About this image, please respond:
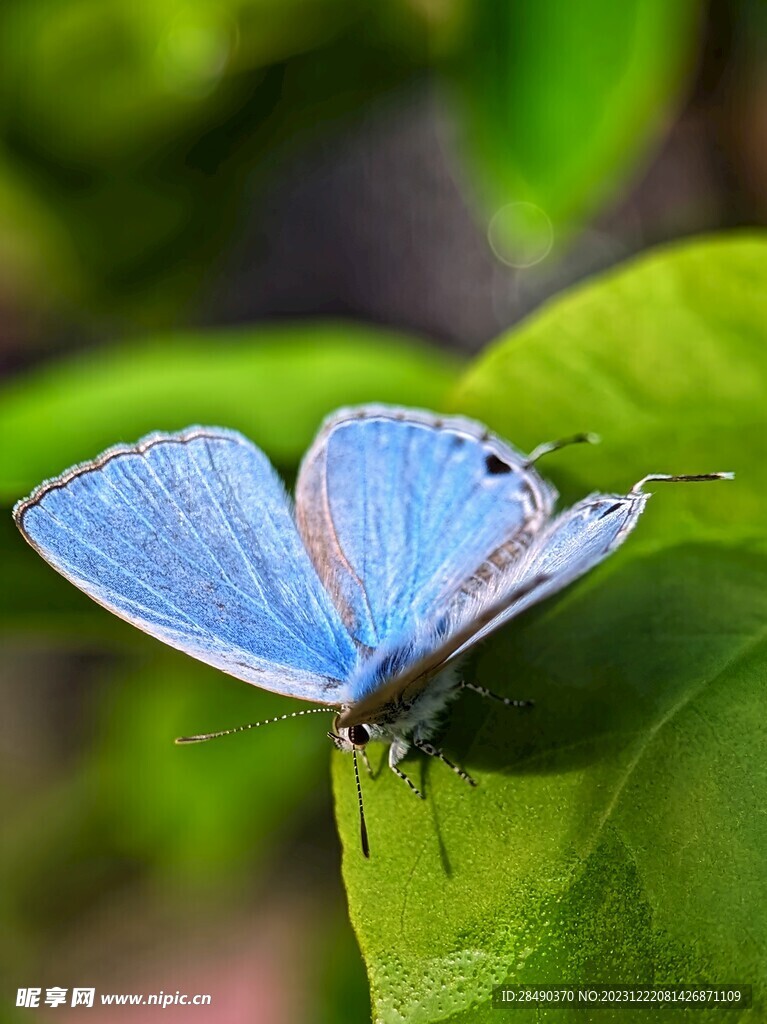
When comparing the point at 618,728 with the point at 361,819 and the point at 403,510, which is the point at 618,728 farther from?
the point at 403,510

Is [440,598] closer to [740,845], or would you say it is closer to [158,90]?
[740,845]

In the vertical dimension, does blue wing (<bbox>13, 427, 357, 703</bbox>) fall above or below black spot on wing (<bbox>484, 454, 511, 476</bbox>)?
below

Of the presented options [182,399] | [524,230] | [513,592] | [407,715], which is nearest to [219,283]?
[524,230]

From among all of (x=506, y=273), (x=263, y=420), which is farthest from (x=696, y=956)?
(x=506, y=273)

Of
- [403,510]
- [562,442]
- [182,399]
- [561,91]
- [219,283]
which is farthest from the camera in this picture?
[219,283]

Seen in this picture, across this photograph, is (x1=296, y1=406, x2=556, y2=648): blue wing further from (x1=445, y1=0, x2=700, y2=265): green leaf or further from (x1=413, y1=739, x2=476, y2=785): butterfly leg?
(x1=445, y1=0, x2=700, y2=265): green leaf

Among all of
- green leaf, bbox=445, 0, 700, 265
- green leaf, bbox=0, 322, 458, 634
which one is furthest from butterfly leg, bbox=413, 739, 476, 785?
green leaf, bbox=445, 0, 700, 265

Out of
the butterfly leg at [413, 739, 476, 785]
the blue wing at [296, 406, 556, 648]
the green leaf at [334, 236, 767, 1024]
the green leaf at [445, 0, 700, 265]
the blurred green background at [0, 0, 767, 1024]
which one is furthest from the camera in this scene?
the green leaf at [445, 0, 700, 265]
